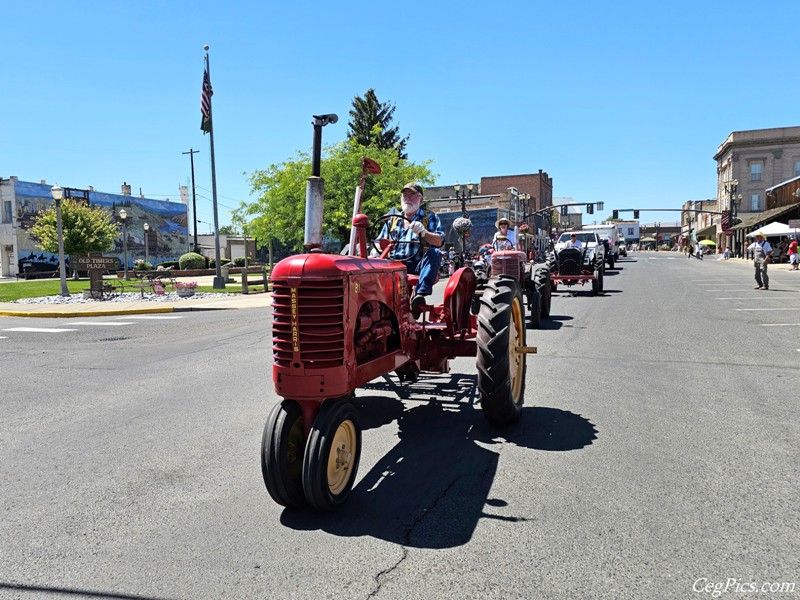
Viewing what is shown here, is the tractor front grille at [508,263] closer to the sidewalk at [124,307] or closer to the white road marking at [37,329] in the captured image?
the sidewalk at [124,307]

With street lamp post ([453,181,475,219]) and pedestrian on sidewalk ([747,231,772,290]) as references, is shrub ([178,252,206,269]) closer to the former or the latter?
street lamp post ([453,181,475,219])

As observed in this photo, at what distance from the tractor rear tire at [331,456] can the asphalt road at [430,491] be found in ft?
0.51

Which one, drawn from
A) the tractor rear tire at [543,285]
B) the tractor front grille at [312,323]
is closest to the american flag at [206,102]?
the tractor rear tire at [543,285]

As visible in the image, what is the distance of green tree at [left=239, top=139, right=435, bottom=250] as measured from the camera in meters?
34.9

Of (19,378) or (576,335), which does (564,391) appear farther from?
(19,378)

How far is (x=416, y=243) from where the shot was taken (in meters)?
5.77

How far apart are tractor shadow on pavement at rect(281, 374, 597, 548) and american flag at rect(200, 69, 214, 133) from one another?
21751 millimetres

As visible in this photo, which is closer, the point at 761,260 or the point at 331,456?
the point at 331,456

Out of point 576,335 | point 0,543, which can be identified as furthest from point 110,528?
point 576,335

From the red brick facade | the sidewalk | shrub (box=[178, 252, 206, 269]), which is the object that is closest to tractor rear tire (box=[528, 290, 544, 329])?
the sidewalk

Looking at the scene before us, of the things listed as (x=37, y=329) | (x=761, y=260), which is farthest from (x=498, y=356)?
(x=761, y=260)

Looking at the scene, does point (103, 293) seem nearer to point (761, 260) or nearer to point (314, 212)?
point (314, 212)

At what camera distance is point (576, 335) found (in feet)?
36.0

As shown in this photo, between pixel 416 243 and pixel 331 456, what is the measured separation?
8.66 ft
